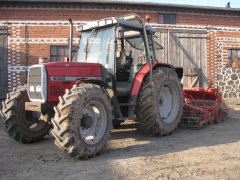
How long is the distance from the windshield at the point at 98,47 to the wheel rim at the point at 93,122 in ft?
Result: 4.03

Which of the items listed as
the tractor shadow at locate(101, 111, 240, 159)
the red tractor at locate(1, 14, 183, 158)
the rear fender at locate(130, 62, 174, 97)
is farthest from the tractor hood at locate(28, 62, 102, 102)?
the tractor shadow at locate(101, 111, 240, 159)

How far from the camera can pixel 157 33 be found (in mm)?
15242

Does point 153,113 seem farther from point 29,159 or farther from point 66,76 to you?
point 29,159

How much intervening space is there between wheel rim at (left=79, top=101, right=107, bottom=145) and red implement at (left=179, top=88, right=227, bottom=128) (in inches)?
127

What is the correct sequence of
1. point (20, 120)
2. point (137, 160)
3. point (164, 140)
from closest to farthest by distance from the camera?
point (137, 160) < point (20, 120) < point (164, 140)

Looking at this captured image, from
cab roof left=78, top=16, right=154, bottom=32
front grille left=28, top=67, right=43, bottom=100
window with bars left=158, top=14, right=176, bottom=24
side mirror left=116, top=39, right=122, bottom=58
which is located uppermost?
window with bars left=158, top=14, right=176, bottom=24

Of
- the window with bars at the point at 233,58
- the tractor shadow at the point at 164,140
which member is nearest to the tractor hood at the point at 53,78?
the tractor shadow at the point at 164,140

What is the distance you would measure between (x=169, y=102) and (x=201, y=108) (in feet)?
3.65

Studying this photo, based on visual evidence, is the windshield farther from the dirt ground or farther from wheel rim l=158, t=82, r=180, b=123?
the dirt ground

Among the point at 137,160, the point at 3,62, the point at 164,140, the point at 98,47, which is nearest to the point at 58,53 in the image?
the point at 3,62

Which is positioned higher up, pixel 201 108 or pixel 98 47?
pixel 98 47

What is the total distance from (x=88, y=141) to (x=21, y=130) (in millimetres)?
1729

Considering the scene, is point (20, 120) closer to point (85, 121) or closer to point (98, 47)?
point (85, 121)

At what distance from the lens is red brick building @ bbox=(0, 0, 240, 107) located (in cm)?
1426
